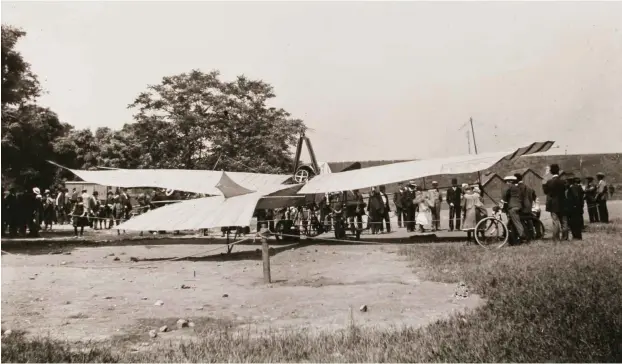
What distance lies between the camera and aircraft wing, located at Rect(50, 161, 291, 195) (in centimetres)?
1794

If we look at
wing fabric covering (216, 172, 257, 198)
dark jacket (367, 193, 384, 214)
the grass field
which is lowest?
the grass field

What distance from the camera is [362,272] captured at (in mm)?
10859

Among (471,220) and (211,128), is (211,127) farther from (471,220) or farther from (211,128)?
(471,220)

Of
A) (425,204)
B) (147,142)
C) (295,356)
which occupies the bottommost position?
(295,356)

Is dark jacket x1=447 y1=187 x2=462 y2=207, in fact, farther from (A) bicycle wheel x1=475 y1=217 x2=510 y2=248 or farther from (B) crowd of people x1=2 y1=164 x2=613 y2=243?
(A) bicycle wheel x1=475 y1=217 x2=510 y2=248

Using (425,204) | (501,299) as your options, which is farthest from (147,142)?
(501,299)

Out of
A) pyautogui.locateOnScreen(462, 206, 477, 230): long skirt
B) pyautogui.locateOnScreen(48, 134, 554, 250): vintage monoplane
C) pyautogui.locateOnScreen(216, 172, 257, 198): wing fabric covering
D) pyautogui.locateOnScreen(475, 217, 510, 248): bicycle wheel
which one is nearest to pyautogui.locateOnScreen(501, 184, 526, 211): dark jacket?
pyautogui.locateOnScreen(475, 217, 510, 248): bicycle wheel

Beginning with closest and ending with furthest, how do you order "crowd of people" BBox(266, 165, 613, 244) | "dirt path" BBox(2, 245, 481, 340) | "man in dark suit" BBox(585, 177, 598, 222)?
"dirt path" BBox(2, 245, 481, 340) → "crowd of people" BBox(266, 165, 613, 244) → "man in dark suit" BBox(585, 177, 598, 222)

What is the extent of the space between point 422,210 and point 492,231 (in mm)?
5934

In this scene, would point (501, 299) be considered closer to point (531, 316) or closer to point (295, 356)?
point (531, 316)

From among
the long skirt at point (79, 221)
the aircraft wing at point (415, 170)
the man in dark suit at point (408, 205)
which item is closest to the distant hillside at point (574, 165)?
the man in dark suit at point (408, 205)

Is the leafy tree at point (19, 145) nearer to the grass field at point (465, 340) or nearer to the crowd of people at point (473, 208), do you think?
the crowd of people at point (473, 208)

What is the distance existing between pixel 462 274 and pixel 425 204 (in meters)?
11.3

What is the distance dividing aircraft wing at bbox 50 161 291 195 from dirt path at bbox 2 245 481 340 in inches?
171
